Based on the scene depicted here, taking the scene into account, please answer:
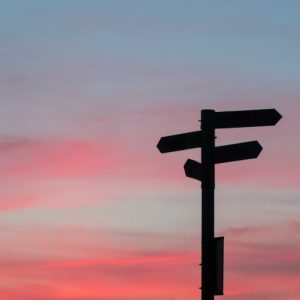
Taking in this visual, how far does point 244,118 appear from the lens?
1134 cm

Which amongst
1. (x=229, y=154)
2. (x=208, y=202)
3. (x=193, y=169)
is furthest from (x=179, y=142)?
(x=208, y=202)

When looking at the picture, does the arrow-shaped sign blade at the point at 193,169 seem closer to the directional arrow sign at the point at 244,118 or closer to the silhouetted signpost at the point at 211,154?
the silhouetted signpost at the point at 211,154

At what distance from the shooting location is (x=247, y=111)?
37.1 feet

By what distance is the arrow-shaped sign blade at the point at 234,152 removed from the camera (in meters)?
11.1

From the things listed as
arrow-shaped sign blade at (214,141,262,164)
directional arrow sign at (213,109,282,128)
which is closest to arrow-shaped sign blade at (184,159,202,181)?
arrow-shaped sign blade at (214,141,262,164)

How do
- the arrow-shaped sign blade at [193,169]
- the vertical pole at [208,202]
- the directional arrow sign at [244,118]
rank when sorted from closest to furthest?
1. the vertical pole at [208,202]
2. the arrow-shaped sign blade at [193,169]
3. the directional arrow sign at [244,118]

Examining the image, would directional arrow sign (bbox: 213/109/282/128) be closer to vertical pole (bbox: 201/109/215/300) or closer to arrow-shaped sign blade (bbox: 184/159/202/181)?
vertical pole (bbox: 201/109/215/300)

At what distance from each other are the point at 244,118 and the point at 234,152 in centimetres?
62

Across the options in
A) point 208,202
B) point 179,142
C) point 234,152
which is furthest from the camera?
point 179,142

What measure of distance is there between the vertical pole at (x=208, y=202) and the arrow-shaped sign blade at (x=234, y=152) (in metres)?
0.10

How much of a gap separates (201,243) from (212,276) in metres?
0.52

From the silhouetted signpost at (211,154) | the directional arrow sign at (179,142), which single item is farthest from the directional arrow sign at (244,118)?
the directional arrow sign at (179,142)

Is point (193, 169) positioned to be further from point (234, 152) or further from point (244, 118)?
point (244, 118)

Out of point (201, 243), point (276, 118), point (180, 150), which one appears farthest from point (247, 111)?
point (201, 243)
